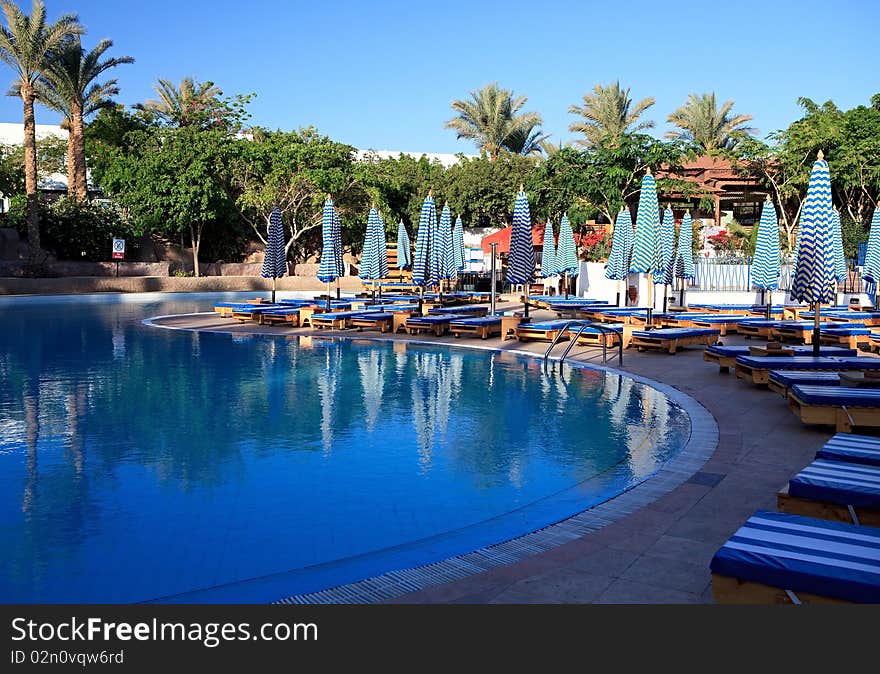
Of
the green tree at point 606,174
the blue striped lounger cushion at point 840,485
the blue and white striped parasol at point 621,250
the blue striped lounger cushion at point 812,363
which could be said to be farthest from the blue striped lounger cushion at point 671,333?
the green tree at point 606,174

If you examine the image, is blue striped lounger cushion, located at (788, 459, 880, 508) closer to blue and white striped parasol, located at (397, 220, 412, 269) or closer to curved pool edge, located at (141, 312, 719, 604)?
curved pool edge, located at (141, 312, 719, 604)

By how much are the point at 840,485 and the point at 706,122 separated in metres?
51.9

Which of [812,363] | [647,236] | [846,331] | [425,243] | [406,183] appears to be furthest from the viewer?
[406,183]

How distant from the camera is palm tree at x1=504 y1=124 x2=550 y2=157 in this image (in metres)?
52.2

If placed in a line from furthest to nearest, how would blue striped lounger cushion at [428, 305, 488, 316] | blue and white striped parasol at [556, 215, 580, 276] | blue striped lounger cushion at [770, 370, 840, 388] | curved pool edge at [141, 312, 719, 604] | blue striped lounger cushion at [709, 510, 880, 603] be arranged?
blue and white striped parasol at [556, 215, 580, 276]
blue striped lounger cushion at [428, 305, 488, 316]
blue striped lounger cushion at [770, 370, 840, 388]
curved pool edge at [141, 312, 719, 604]
blue striped lounger cushion at [709, 510, 880, 603]

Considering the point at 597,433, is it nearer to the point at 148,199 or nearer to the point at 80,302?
the point at 80,302

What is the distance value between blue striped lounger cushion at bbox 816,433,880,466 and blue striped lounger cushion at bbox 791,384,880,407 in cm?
182

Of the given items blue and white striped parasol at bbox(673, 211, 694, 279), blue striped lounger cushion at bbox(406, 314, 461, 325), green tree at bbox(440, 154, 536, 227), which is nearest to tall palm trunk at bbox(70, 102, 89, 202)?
green tree at bbox(440, 154, 536, 227)

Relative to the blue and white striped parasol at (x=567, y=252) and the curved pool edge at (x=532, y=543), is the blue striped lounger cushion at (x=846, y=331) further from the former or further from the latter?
the blue and white striped parasol at (x=567, y=252)

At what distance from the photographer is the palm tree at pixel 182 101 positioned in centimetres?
4681

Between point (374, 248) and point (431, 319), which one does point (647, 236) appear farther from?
point (374, 248)

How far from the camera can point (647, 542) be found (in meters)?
5.65

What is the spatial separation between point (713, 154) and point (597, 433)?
138ft

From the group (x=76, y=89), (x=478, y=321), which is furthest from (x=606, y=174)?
(x=76, y=89)
